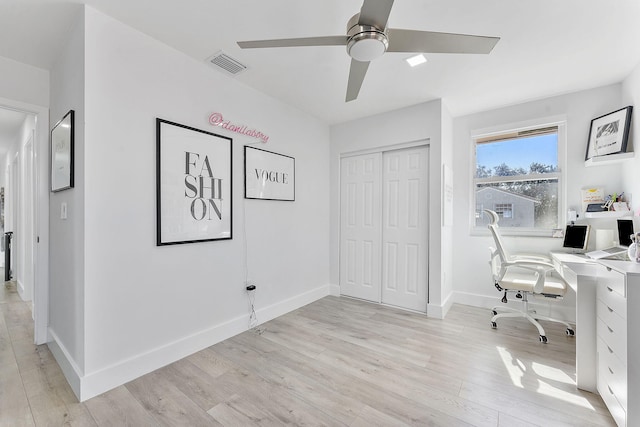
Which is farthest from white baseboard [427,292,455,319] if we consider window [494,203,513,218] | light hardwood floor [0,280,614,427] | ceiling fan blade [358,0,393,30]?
ceiling fan blade [358,0,393,30]

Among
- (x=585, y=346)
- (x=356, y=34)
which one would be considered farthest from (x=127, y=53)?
(x=585, y=346)

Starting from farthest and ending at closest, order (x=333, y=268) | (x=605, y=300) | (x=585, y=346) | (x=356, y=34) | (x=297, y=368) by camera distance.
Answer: (x=333, y=268), (x=297, y=368), (x=585, y=346), (x=605, y=300), (x=356, y=34)

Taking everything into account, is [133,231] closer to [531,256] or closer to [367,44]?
[367,44]

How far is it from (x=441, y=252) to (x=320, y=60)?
2418 millimetres

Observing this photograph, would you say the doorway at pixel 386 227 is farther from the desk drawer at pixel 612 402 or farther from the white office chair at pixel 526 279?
the desk drawer at pixel 612 402

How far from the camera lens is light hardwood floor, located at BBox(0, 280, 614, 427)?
163 centimetres

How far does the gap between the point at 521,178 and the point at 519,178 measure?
0.8 inches

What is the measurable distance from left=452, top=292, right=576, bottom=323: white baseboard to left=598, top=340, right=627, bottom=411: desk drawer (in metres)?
1.50

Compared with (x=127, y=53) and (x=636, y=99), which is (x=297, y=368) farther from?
(x=636, y=99)

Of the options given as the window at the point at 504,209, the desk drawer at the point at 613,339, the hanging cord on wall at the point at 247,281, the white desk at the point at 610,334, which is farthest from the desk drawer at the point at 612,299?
the hanging cord on wall at the point at 247,281

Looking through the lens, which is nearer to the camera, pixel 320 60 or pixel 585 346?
pixel 585 346

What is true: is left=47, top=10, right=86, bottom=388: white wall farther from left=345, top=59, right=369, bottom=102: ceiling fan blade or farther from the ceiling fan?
left=345, top=59, right=369, bottom=102: ceiling fan blade

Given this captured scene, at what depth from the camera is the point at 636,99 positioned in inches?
98.4

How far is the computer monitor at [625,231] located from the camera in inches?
97.8
